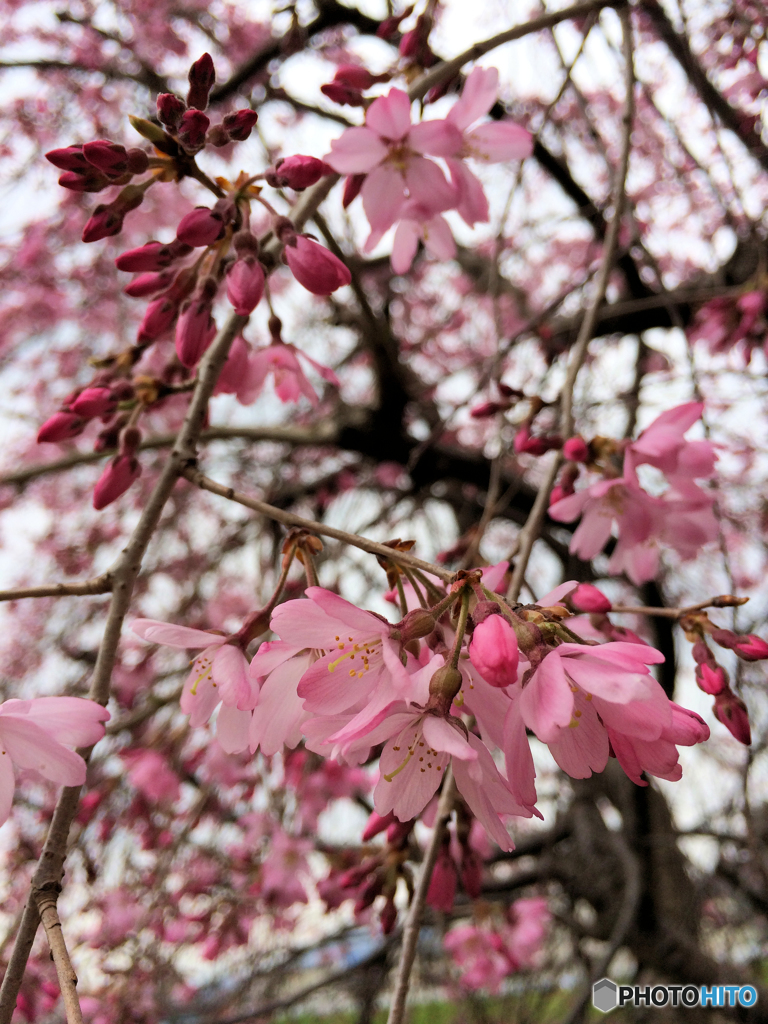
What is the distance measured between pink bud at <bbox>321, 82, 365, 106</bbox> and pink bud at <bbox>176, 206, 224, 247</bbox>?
42 centimetres

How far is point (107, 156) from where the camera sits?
730 millimetres

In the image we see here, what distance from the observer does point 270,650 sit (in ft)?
2.25

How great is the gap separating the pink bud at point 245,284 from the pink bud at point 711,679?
72 centimetres

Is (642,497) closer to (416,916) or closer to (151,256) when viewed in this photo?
(416,916)

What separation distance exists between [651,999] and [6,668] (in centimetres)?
336

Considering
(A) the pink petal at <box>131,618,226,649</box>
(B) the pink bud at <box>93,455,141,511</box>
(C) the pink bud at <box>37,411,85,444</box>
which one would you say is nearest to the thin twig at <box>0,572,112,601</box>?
(A) the pink petal at <box>131,618,226,649</box>

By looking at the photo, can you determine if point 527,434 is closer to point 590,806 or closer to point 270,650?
point 270,650

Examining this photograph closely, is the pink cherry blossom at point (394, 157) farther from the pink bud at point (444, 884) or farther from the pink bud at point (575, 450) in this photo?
the pink bud at point (444, 884)

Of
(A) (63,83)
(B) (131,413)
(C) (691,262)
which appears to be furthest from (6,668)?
(C) (691,262)

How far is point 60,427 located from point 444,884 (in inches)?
34.3

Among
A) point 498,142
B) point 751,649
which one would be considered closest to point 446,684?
point 751,649

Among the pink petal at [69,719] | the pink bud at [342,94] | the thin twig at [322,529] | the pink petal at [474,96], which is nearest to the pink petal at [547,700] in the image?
the thin twig at [322,529]

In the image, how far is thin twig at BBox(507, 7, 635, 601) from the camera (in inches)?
38.8

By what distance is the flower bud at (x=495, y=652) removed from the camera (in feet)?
1.65
